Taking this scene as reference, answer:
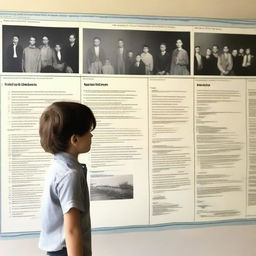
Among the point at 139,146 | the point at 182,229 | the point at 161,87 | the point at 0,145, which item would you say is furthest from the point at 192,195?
A: the point at 0,145

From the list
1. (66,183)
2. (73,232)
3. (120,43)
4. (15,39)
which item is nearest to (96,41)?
(120,43)

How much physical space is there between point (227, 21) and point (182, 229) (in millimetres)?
979

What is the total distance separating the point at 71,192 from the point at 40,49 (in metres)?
0.75

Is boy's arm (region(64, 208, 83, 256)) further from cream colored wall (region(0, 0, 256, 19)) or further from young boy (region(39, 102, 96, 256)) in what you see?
cream colored wall (region(0, 0, 256, 19))

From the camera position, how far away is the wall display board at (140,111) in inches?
64.8

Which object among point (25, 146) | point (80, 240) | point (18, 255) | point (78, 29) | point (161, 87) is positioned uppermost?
point (78, 29)

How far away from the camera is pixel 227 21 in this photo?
1828mm

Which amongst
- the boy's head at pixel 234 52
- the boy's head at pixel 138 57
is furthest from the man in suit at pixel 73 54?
the boy's head at pixel 234 52

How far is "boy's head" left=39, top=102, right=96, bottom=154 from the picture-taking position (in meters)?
1.18

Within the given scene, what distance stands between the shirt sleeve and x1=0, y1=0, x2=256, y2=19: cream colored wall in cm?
83

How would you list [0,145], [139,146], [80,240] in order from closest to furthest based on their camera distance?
[80,240] < [0,145] < [139,146]

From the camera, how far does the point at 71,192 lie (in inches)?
46.2

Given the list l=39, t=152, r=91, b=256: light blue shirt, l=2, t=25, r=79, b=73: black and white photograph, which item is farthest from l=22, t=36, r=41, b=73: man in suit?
l=39, t=152, r=91, b=256: light blue shirt

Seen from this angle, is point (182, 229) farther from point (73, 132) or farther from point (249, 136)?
point (73, 132)
